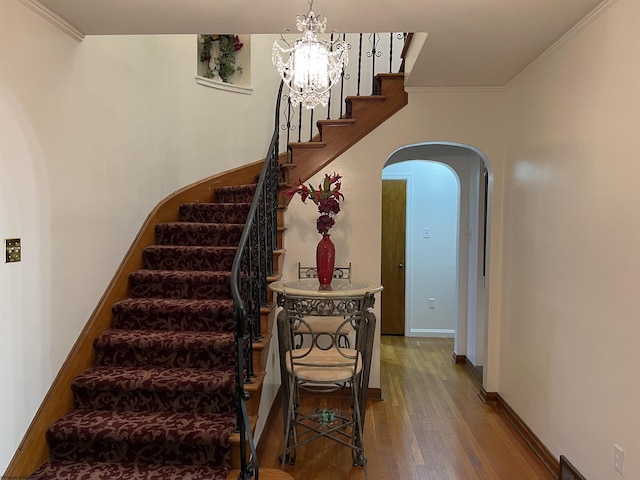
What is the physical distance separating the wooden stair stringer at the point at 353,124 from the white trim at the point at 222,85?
1.54 m

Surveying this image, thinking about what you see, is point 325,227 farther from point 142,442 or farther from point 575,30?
point 575,30

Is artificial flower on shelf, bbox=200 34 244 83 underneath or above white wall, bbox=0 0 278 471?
above

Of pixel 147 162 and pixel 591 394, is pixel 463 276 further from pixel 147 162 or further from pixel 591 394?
pixel 147 162

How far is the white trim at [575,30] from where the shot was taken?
212cm

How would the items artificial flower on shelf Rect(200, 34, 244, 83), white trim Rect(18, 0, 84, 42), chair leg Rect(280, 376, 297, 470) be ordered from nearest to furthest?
white trim Rect(18, 0, 84, 42) < chair leg Rect(280, 376, 297, 470) < artificial flower on shelf Rect(200, 34, 244, 83)

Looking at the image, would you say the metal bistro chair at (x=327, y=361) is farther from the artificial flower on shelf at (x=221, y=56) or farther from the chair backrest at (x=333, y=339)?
the artificial flower on shelf at (x=221, y=56)

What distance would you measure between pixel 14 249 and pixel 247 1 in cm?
169

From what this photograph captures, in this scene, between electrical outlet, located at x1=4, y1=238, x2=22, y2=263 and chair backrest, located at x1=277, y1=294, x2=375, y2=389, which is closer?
electrical outlet, located at x1=4, y1=238, x2=22, y2=263

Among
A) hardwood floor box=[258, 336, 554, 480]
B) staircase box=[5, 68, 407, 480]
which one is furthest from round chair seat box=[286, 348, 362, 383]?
hardwood floor box=[258, 336, 554, 480]

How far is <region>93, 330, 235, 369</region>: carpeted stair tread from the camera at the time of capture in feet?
9.07

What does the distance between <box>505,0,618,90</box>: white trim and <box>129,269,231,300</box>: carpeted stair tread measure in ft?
8.75

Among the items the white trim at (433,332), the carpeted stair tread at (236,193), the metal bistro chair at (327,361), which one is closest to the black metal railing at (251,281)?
the metal bistro chair at (327,361)

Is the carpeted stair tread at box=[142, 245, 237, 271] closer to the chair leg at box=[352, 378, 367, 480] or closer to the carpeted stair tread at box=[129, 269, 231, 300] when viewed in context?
the carpeted stair tread at box=[129, 269, 231, 300]

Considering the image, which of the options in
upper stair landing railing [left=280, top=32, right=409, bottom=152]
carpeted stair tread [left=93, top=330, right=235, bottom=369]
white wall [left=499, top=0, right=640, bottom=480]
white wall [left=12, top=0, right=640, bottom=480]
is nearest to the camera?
white wall [left=499, top=0, right=640, bottom=480]
